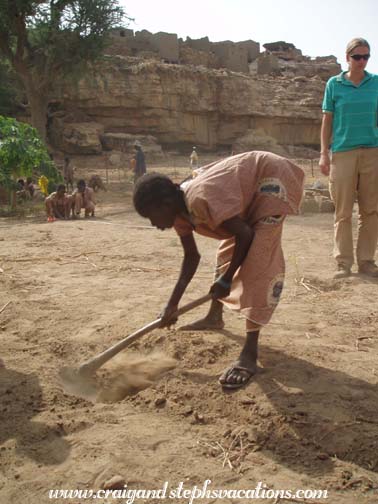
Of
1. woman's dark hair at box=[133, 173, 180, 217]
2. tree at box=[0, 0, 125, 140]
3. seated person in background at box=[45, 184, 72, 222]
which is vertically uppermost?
tree at box=[0, 0, 125, 140]

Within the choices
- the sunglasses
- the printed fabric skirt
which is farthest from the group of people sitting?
the printed fabric skirt

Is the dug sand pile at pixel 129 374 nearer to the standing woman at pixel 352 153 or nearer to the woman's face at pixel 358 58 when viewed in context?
the standing woman at pixel 352 153

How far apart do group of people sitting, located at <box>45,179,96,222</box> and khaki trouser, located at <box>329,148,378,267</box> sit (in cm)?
557

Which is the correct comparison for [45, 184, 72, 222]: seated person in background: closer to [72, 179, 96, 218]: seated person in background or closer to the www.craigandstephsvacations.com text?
[72, 179, 96, 218]: seated person in background

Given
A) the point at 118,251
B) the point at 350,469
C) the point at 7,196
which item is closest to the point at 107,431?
the point at 350,469

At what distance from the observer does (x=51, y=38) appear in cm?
1595

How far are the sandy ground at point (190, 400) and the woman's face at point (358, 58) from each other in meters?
1.61

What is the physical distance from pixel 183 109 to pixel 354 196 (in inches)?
845

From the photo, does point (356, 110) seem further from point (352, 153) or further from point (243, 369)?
point (243, 369)

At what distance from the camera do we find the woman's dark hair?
229 centimetres

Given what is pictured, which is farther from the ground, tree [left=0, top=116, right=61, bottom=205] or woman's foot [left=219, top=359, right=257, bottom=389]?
tree [left=0, top=116, right=61, bottom=205]

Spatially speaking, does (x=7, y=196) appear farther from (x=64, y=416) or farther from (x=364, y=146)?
(x=64, y=416)

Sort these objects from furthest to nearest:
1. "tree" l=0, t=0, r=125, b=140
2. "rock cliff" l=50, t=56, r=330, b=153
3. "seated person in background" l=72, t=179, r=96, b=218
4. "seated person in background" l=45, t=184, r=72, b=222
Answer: "rock cliff" l=50, t=56, r=330, b=153
"tree" l=0, t=0, r=125, b=140
"seated person in background" l=72, t=179, r=96, b=218
"seated person in background" l=45, t=184, r=72, b=222

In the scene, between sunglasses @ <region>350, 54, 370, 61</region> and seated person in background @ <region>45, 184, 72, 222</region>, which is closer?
sunglasses @ <region>350, 54, 370, 61</region>
